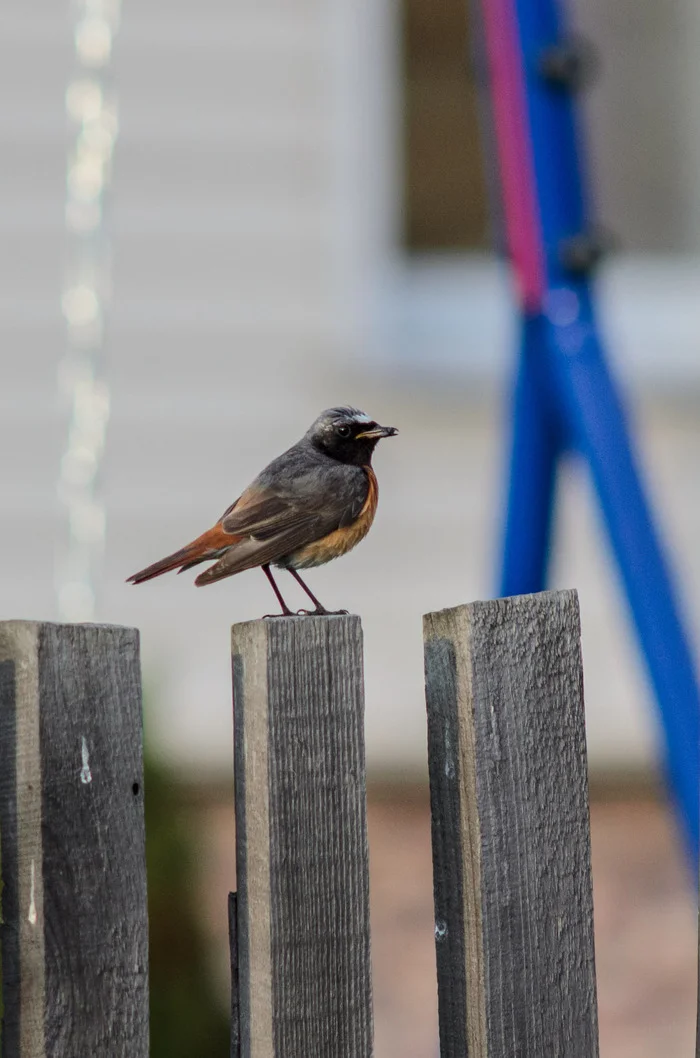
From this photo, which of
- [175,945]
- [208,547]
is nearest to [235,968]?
[208,547]

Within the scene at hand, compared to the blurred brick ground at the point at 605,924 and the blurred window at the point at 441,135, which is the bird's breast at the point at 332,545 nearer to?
the blurred brick ground at the point at 605,924

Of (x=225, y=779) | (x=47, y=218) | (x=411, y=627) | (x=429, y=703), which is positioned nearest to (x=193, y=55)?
(x=47, y=218)

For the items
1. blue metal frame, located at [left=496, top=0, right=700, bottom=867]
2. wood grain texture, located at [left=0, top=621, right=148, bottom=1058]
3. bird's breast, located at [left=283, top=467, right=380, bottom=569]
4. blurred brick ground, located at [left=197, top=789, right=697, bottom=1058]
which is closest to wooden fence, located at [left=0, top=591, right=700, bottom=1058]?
wood grain texture, located at [left=0, top=621, right=148, bottom=1058]

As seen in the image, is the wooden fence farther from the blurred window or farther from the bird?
the blurred window

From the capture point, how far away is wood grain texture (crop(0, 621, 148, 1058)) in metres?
1.89

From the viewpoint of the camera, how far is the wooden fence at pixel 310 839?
191 cm

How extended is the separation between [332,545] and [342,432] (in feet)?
0.92

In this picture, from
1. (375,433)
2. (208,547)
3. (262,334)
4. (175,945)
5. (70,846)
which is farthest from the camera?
(262,334)

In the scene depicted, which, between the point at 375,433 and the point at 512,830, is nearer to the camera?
the point at 512,830

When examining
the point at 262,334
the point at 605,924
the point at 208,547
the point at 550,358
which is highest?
the point at 262,334

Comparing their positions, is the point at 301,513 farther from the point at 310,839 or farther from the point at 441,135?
the point at 441,135

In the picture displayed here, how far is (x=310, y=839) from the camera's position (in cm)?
197

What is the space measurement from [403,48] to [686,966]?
191 inches

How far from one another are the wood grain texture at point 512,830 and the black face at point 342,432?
64 centimetres
